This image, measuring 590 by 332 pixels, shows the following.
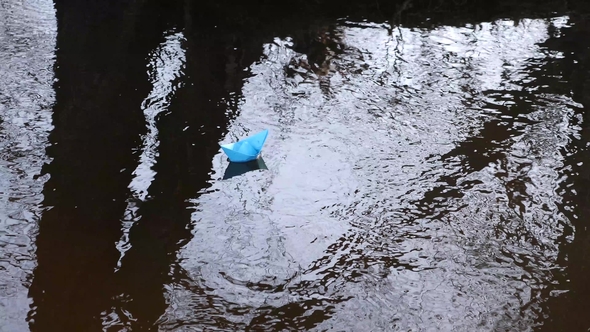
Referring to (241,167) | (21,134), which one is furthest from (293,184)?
(21,134)

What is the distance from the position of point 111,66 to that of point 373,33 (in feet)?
7.92

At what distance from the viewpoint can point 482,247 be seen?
272 cm

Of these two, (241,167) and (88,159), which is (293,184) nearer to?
(241,167)

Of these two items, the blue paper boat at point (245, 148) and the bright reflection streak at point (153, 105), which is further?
the blue paper boat at point (245, 148)

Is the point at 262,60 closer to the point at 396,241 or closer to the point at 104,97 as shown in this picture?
the point at 104,97

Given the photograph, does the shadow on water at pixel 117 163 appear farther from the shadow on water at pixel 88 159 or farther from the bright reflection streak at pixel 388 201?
the bright reflection streak at pixel 388 201

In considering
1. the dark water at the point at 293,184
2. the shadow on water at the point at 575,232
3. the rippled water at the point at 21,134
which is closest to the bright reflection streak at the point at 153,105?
the dark water at the point at 293,184

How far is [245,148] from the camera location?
336 cm

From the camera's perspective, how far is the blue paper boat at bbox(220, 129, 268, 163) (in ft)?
10.9

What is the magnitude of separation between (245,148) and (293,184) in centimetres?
41

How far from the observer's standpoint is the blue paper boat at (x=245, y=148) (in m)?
3.33

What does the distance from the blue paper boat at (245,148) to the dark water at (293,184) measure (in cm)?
9

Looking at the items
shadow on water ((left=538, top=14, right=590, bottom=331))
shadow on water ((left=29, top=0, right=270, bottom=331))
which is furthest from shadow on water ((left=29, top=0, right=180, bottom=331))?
shadow on water ((left=538, top=14, right=590, bottom=331))

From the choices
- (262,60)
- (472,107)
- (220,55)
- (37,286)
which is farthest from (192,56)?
(37,286)
